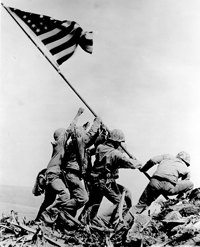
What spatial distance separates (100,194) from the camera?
31.2ft

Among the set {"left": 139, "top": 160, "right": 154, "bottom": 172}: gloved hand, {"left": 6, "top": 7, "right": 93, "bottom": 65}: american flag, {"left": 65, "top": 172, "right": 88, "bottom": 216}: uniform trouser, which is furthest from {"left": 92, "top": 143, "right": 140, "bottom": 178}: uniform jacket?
{"left": 6, "top": 7, "right": 93, "bottom": 65}: american flag

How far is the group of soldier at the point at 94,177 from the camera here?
9.26 metres

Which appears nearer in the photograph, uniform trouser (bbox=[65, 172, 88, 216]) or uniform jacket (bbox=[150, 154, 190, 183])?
Answer: uniform trouser (bbox=[65, 172, 88, 216])

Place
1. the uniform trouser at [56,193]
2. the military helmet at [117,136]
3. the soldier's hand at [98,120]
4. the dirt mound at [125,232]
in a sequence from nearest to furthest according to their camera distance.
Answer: the dirt mound at [125,232], the uniform trouser at [56,193], the military helmet at [117,136], the soldier's hand at [98,120]

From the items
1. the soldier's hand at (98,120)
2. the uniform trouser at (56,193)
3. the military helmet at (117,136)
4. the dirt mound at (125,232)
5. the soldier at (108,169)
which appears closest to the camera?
the dirt mound at (125,232)

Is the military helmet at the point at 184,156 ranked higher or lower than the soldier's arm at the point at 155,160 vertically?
higher

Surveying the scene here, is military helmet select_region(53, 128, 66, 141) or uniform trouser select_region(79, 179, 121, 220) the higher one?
military helmet select_region(53, 128, 66, 141)

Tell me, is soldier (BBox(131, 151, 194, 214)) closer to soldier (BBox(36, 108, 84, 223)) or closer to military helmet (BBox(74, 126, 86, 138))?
soldier (BBox(36, 108, 84, 223))

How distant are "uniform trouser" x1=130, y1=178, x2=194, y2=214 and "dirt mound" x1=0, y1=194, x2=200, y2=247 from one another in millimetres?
205

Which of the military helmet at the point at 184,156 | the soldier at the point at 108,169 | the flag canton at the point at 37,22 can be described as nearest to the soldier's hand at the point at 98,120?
the soldier at the point at 108,169

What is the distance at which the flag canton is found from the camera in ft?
31.3

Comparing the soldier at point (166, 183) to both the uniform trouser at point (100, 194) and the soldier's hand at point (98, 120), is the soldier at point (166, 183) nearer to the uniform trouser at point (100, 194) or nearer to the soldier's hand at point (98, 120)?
the uniform trouser at point (100, 194)

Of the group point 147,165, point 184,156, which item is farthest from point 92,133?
point 184,156

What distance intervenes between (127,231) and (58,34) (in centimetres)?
406
